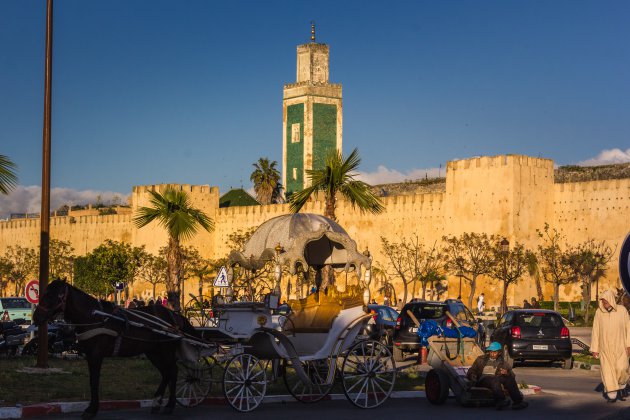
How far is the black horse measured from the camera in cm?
1281

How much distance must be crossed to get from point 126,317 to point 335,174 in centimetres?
1609

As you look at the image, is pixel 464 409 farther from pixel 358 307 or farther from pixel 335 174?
pixel 335 174

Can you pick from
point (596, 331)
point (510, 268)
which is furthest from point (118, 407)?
point (510, 268)

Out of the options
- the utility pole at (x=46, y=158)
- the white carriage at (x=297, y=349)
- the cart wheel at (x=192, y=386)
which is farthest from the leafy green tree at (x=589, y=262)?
the cart wheel at (x=192, y=386)

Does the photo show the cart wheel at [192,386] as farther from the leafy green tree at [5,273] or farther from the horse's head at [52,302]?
the leafy green tree at [5,273]

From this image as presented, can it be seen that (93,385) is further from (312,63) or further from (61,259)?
(312,63)

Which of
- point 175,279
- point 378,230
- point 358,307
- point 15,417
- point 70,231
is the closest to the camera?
point 15,417

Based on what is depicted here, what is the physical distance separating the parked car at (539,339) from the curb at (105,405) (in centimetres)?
689

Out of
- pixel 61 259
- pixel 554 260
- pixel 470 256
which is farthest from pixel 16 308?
pixel 61 259

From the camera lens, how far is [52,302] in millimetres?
12836

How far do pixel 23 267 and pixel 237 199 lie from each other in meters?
16.0

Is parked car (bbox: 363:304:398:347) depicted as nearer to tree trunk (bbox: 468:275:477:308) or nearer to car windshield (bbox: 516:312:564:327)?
car windshield (bbox: 516:312:564:327)

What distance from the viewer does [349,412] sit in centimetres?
1370

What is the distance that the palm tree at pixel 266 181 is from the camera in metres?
83.9
